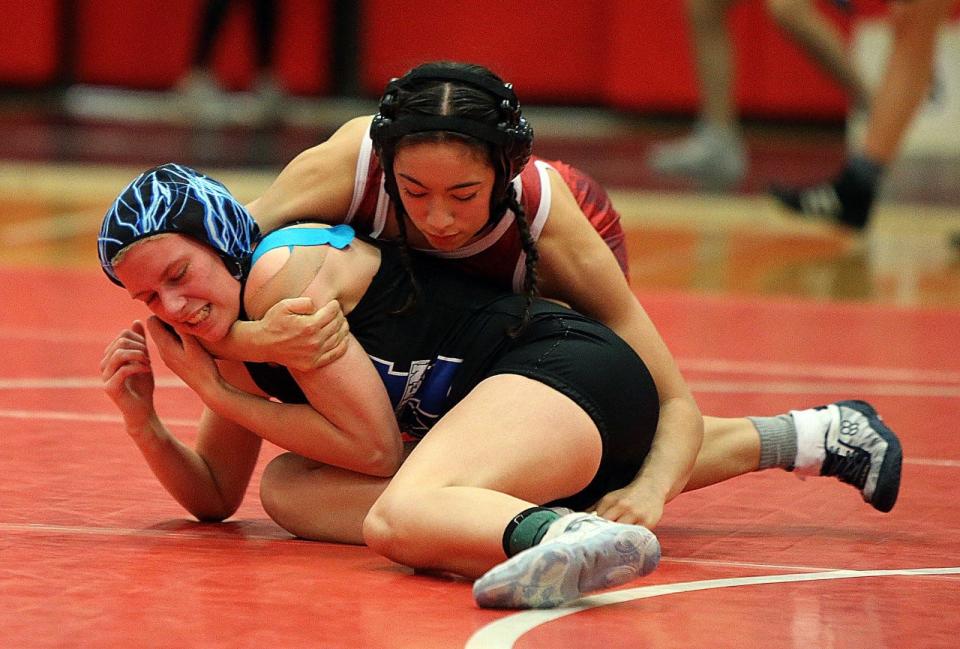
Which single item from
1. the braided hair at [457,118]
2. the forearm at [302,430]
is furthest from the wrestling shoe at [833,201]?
the forearm at [302,430]

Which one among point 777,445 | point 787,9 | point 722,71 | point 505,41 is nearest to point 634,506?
point 777,445

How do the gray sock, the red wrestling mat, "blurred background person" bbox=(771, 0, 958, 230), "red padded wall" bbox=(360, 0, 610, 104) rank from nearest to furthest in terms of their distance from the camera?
the red wrestling mat → the gray sock → "blurred background person" bbox=(771, 0, 958, 230) → "red padded wall" bbox=(360, 0, 610, 104)

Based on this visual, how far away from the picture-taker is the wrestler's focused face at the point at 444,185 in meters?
2.57

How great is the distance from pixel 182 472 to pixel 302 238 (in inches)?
16.9

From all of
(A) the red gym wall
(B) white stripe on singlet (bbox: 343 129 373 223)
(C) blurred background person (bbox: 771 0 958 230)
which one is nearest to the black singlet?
(B) white stripe on singlet (bbox: 343 129 373 223)

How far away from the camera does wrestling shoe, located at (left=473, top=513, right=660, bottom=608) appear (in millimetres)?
2271

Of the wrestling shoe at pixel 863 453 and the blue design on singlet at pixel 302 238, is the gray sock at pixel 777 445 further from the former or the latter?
the blue design on singlet at pixel 302 238

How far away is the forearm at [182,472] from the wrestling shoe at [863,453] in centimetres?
100

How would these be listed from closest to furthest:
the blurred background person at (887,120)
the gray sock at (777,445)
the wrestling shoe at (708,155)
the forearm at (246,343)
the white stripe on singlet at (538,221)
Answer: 1. the forearm at (246,343)
2. the white stripe on singlet at (538,221)
3. the gray sock at (777,445)
4. the blurred background person at (887,120)
5. the wrestling shoe at (708,155)

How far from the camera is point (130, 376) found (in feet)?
9.16

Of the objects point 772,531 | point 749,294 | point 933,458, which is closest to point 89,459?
point 772,531

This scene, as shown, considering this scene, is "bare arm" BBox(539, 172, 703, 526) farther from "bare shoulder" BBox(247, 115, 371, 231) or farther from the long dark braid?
"bare shoulder" BBox(247, 115, 371, 231)

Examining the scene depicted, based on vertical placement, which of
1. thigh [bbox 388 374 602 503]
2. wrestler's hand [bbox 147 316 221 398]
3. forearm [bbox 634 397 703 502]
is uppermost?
wrestler's hand [bbox 147 316 221 398]

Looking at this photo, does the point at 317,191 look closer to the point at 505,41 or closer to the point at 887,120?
the point at 887,120
